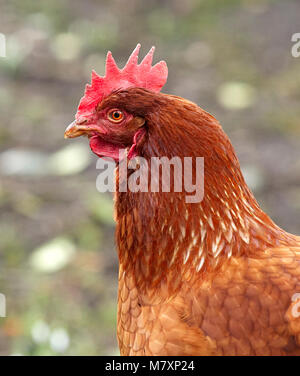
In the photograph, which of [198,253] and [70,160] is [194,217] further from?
[70,160]

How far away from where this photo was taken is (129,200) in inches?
89.1

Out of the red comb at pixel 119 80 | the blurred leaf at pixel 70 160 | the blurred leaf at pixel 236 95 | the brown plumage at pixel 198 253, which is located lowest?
the brown plumage at pixel 198 253

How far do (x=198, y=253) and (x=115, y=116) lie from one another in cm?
61

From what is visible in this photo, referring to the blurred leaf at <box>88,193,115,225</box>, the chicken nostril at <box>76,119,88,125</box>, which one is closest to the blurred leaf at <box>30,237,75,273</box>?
the blurred leaf at <box>88,193,115,225</box>

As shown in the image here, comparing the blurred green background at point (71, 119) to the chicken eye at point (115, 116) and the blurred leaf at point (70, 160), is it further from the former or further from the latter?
the chicken eye at point (115, 116)

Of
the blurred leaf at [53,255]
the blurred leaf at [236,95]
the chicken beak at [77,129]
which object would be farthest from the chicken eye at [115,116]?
the blurred leaf at [236,95]

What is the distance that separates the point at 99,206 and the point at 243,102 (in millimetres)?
2127

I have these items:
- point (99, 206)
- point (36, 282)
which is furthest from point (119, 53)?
point (36, 282)

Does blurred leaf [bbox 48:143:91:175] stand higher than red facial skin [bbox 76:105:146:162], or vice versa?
blurred leaf [bbox 48:143:91:175]

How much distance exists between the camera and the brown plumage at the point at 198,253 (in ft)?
6.87

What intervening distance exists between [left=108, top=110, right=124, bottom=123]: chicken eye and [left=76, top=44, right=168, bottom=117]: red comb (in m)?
0.08

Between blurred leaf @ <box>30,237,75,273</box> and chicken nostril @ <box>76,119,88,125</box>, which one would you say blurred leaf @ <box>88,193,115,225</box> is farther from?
chicken nostril @ <box>76,119,88,125</box>

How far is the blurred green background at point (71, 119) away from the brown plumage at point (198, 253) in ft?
4.22

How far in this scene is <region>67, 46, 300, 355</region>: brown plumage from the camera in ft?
6.87
